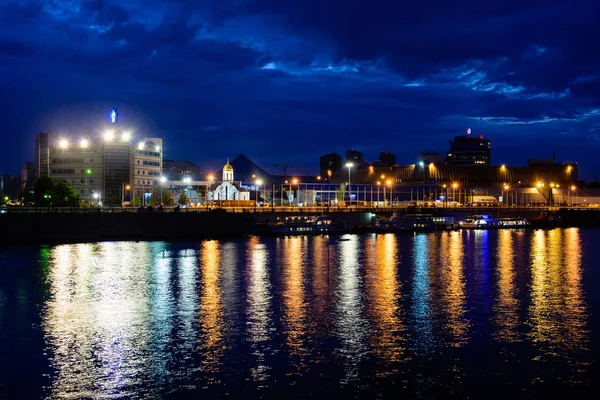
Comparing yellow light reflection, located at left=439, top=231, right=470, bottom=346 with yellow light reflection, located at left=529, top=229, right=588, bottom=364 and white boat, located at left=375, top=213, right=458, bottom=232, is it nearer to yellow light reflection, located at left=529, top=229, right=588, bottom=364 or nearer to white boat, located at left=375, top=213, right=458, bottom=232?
yellow light reflection, located at left=529, top=229, right=588, bottom=364

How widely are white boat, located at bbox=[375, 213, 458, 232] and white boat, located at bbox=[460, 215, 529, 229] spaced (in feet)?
16.9

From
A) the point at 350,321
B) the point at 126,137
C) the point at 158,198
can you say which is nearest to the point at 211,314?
the point at 350,321

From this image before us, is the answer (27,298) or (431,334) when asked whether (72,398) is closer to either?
(431,334)

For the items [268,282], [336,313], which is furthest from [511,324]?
[268,282]

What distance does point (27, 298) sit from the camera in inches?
2051

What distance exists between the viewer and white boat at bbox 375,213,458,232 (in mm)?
140000

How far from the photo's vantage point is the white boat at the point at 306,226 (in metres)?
127

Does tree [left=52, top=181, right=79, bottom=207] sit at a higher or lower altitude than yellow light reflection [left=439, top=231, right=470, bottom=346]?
higher

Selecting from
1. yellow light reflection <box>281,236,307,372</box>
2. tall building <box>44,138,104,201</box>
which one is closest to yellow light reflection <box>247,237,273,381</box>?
yellow light reflection <box>281,236,307,372</box>

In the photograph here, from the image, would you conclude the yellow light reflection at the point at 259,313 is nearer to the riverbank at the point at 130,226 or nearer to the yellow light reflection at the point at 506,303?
the yellow light reflection at the point at 506,303

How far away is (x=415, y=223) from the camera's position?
14338 centimetres

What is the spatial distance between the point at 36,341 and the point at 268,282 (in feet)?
84.8

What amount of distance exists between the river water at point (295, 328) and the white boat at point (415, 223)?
60.4 m

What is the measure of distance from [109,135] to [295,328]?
12645 centimetres
